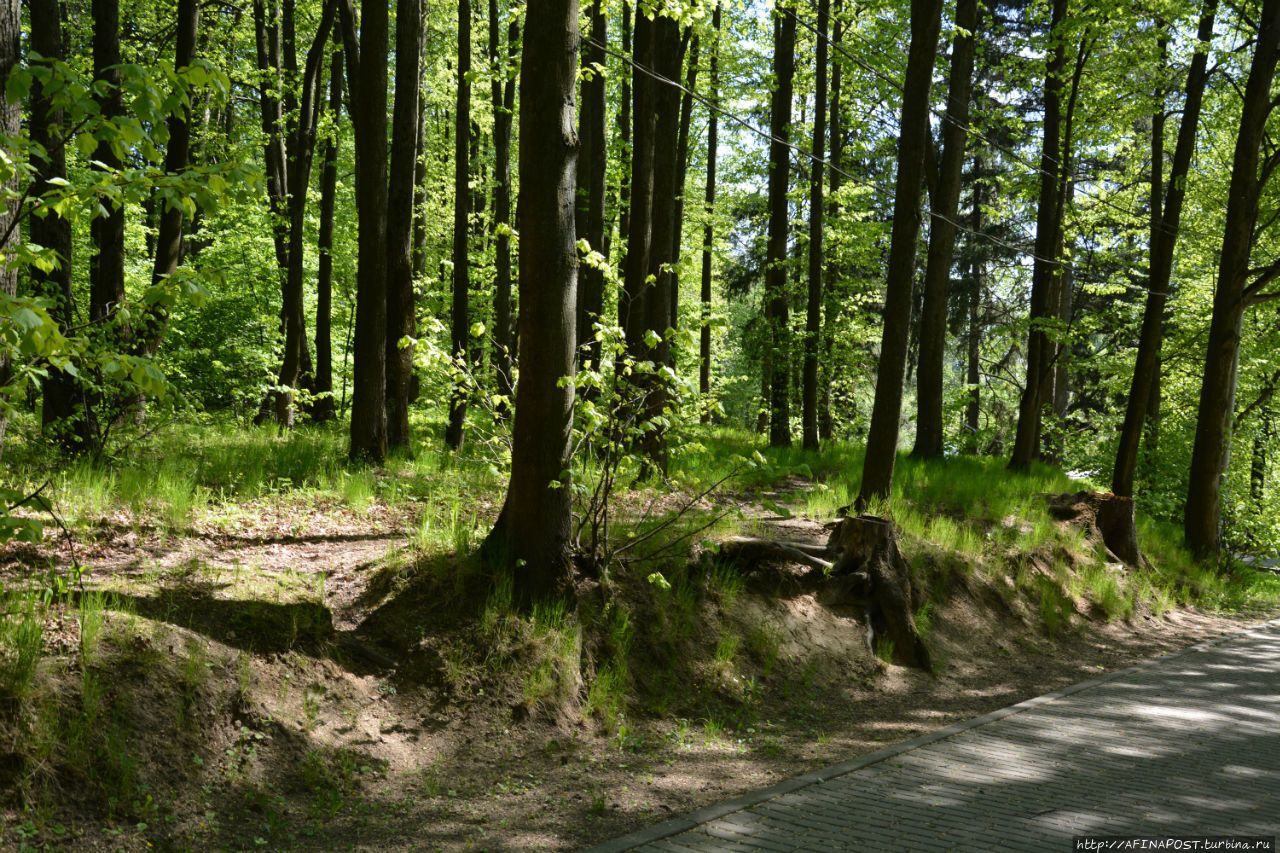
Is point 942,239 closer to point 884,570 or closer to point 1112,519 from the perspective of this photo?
point 1112,519

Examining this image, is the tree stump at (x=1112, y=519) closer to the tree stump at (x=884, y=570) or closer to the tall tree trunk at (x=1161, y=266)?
the tall tree trunk at (x=1161, y=266)

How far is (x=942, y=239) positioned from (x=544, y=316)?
10.2 meters

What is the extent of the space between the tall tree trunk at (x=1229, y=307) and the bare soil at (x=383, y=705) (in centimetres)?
949

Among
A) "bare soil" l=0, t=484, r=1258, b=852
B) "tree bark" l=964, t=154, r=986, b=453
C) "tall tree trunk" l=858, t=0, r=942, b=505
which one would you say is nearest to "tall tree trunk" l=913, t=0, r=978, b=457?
"tall tree trunk" l=858, t=0, r=942, b=505

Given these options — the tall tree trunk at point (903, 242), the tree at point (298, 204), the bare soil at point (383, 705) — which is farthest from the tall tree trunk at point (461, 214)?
the tall tree trunk at point (903, 242)

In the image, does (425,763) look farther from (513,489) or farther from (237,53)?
(237,53)

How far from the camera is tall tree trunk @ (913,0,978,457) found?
14438mm

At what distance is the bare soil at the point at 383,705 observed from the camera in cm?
430

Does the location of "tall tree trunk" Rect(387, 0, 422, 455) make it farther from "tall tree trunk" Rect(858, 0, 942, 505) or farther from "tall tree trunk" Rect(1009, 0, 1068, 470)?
"tall tree trunk" Rect(1009, 0, 1068, 470)

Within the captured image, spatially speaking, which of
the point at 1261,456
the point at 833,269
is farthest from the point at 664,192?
the point at 1261,456

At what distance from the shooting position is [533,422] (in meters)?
6.53

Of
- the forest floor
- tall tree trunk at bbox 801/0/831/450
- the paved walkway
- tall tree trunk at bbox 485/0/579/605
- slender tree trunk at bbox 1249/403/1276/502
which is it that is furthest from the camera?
slender tree trunk at bbox 1249/403/1276/502

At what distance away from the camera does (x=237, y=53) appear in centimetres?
2220

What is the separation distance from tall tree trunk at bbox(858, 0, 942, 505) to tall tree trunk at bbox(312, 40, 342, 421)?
999 centimetres
